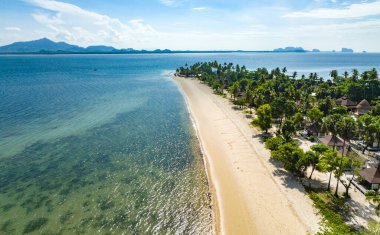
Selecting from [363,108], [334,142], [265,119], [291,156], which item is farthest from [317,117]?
[363,108]

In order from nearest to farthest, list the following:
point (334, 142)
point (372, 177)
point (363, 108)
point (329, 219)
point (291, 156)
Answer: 1. point (329, 219)
2. point (372, 177)
3. point (291, 156)
4. point (334, 142)
5. point (363, 108)

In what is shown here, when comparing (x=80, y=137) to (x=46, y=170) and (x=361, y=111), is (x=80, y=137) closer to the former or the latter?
(x=46, y=170)

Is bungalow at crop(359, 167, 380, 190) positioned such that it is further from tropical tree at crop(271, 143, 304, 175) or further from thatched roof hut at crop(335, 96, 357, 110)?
thatched roof hut at crop(335, 96, 357, 110)

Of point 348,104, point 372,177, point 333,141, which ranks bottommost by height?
point 372,177

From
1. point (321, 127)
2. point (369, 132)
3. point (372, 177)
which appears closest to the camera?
point (372, 177)

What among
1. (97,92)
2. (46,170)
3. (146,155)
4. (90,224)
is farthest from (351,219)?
(97,92)

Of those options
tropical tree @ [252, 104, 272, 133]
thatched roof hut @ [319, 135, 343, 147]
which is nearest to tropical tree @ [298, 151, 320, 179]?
thatched roof hut @ [319, 135, 343, 147]

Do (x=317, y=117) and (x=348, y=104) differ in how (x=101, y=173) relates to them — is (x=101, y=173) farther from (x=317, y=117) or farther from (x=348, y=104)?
(x=348, y=104)

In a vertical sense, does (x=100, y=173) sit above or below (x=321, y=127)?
below
